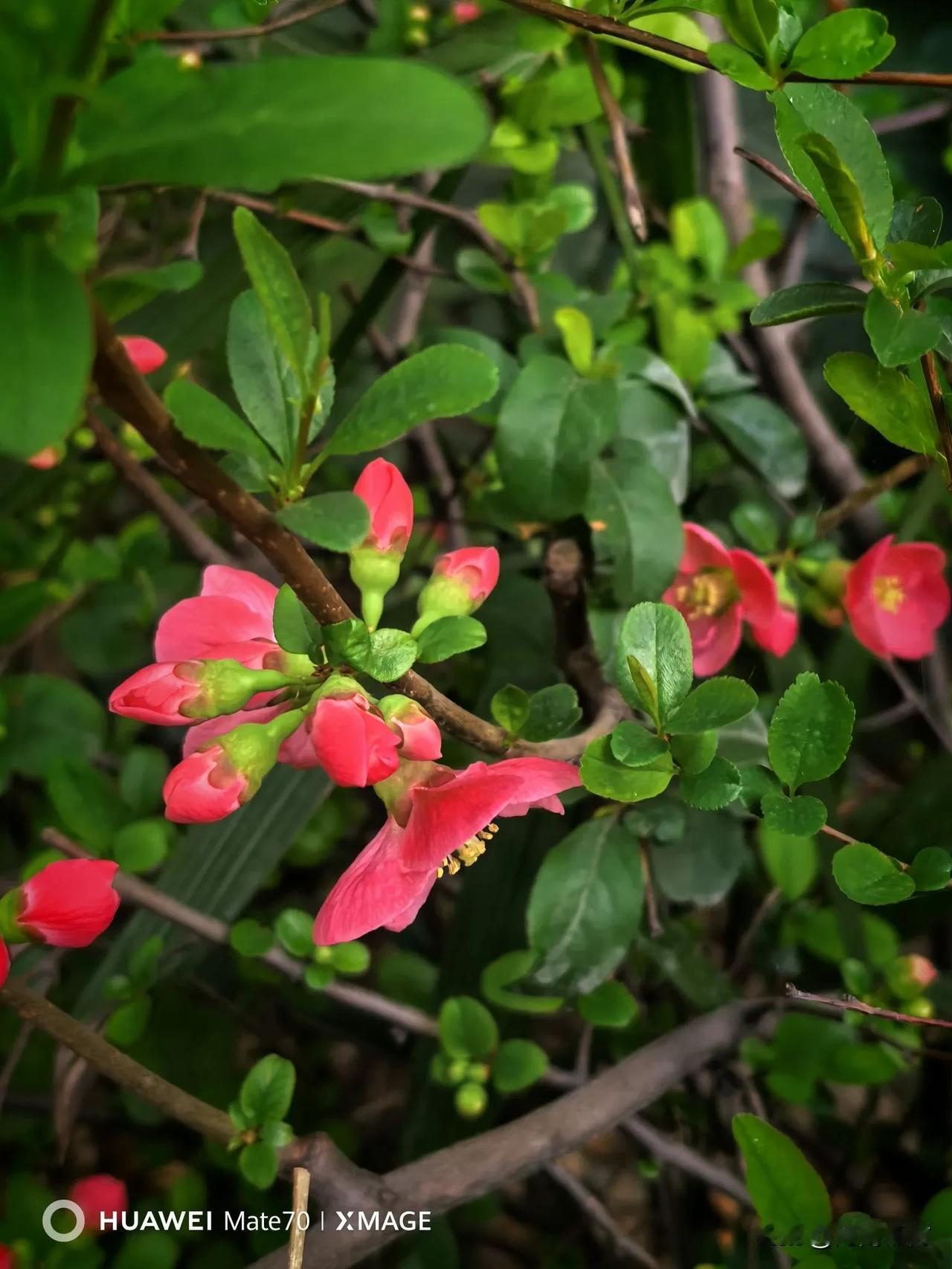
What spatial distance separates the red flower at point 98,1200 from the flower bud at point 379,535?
18.9 inches

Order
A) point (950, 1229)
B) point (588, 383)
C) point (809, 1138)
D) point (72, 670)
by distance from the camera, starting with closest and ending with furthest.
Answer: point (950, 1229), point (588, 383), point (809, 1138), point (72, 670)

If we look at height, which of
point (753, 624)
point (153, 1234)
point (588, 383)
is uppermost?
point (588, 383)

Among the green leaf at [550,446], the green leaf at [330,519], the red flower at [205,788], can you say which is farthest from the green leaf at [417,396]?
the green leaf at [550,446]

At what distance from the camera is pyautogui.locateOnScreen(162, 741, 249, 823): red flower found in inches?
13.2

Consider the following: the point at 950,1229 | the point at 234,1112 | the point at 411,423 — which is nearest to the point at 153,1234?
the point at 234,1112

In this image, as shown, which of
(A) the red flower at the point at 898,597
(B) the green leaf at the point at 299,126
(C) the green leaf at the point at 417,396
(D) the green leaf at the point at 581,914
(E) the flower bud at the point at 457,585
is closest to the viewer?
(B) the green leaf at the point at 299,126

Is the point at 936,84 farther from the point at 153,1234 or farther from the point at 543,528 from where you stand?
the point at 153,1234

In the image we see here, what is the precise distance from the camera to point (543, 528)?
0.66 m

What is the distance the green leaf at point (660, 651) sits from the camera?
392 mm

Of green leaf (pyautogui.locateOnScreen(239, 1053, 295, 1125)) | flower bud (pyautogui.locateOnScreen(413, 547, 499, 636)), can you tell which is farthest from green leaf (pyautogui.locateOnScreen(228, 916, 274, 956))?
flower bud (pyautogui.locateOnScreen(413, 547, 499, 636))

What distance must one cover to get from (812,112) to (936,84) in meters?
0.07

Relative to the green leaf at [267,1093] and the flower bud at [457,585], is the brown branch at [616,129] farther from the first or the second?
the green leaf at [267,1093]

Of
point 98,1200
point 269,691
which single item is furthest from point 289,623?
point 98,1200

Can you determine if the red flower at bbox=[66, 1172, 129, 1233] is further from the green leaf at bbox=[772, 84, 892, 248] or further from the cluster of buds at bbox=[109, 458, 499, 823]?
the green leaf at bbox=[772, 84, 892, 248]
